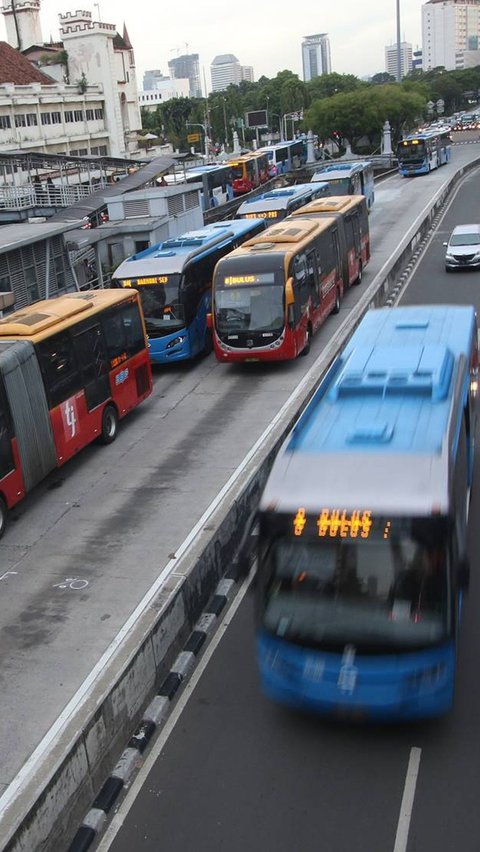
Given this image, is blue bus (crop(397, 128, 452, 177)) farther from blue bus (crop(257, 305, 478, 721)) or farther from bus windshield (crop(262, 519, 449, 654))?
bus windshield (crop(262, 519, 449, 654))

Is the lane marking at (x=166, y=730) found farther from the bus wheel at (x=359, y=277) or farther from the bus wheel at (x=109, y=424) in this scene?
the bus wheel at (x=359, y=277)

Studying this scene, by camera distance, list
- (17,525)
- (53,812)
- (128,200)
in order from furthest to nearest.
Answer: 1. (128,200)
2. (17,525)
3. (53,812)

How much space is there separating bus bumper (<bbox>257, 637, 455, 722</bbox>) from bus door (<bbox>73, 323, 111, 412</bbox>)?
8939 mm

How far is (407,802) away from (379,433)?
11.0 feet

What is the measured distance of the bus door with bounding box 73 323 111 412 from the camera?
15.5 m

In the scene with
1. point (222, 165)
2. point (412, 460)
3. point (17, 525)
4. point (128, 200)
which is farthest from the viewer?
point (222, 165)

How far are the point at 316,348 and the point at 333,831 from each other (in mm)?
16286

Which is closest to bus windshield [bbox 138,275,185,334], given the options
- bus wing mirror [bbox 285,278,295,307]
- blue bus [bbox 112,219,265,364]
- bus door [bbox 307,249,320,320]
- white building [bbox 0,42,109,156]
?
blue bus [bbox 112,219,265,364]

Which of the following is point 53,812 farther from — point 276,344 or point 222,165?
point 222,165

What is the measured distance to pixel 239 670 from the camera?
9.09 m

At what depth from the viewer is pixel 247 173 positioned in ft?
201

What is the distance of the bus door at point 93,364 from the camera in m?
15.5

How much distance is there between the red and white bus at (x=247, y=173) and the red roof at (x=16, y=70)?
100 feet

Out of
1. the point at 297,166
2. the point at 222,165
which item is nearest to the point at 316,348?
the point at 222,165
